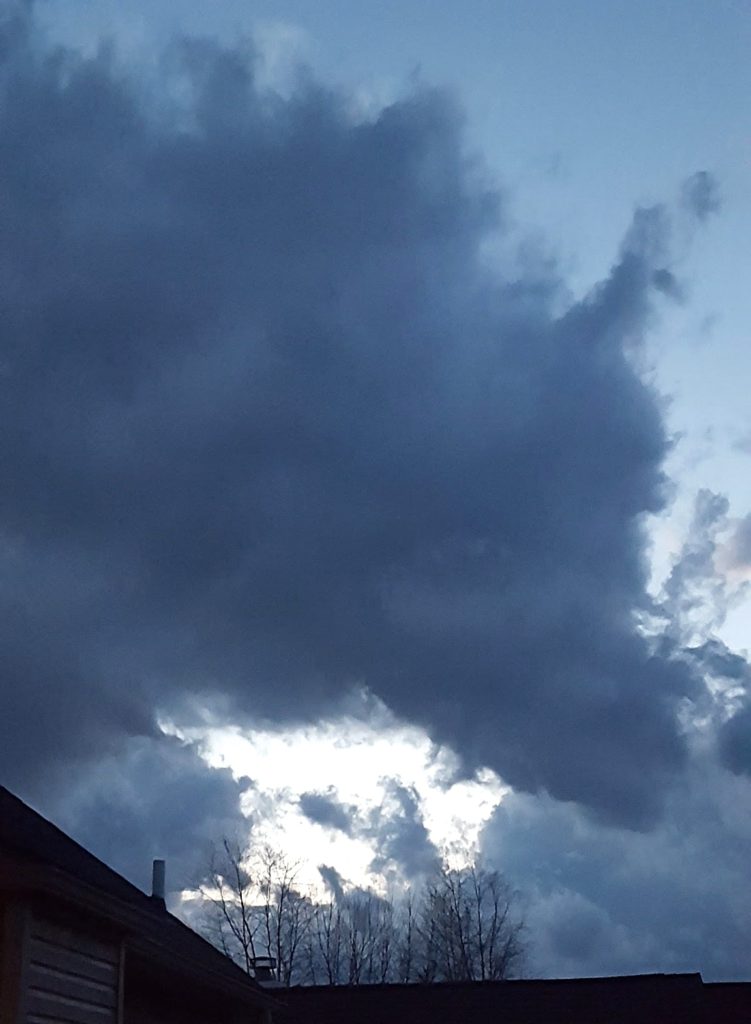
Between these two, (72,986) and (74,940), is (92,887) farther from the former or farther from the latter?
(72,986)

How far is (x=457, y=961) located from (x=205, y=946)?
42661 mm

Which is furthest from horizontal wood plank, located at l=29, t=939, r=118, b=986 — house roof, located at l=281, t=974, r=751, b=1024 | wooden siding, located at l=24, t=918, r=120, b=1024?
house roof, located at l=281, t=974, r=751, b=1024

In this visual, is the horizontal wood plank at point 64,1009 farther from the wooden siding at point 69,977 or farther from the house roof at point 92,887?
the house roof at point 92,887

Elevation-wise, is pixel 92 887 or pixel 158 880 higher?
pixel 158 880

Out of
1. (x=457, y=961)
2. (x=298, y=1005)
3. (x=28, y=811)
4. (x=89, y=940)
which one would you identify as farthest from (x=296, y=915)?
(x=89, y=940)

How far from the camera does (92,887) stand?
452 inches

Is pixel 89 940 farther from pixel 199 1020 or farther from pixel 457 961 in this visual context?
pixel 457 961

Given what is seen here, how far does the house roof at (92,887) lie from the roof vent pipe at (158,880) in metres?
2.92

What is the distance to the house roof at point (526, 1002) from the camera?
95.4ft

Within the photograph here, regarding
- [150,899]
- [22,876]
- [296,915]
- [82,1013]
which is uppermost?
[296,915]

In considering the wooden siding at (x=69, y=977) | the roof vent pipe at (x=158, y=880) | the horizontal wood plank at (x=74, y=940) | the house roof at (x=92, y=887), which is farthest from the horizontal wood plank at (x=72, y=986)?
the roof vent pipe at (x=158, y=880)

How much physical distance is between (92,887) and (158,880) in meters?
13.9

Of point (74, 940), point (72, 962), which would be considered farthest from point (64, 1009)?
point (74, 940)

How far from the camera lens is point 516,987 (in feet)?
101
